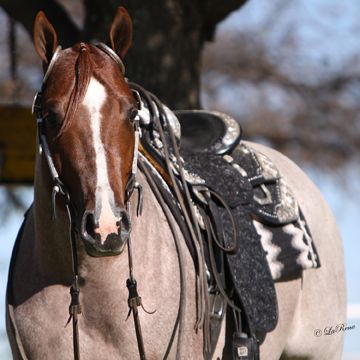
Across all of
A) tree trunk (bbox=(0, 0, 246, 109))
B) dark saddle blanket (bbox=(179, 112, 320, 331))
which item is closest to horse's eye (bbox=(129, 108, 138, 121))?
dark saddle blanket (bbox=(179, 112, 320, 331))

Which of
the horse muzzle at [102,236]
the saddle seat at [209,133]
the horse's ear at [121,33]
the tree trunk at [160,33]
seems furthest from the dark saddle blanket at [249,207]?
the tree trunk at [160,33]

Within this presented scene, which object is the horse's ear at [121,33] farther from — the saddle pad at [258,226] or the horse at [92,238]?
the saddle pad at [258,226]

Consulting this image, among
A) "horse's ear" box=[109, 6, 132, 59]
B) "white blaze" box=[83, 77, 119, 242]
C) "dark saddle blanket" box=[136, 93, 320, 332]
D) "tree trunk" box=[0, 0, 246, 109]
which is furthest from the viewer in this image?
"tree trunk" box=[0, 0, 246, 109]

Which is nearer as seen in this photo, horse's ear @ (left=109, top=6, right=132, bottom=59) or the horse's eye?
the horse's eye

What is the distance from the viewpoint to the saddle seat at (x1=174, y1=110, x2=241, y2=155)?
15.3ft

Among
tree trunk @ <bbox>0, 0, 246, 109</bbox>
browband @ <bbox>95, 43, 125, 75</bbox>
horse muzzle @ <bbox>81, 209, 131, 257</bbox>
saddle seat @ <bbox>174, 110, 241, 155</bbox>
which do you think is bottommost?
tree trunk @ <bbox>0, 0, 246, 109</bbox>

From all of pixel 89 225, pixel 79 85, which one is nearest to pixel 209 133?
pixel 79 85

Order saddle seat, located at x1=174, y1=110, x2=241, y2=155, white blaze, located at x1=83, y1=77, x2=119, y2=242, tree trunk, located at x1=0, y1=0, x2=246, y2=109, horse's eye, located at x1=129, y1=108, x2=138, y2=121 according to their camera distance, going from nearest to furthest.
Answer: white blaze, located at x1=83, y1=77, x2=119, y2=242 → horse's eye, located at x1=129, y1=108, x2=138, y2=121 → saddle seat, located at x1=174, y1=110, x2=241, y2=155 → tree trunk, located at x1=0, y1=0, x2=246, y2=109

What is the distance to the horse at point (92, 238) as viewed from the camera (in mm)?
3357

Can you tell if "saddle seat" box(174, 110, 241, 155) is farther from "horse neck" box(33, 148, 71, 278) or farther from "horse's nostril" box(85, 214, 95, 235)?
"horse's nostril" box(85, 214, 95, 235)

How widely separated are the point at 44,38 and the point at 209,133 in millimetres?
1269

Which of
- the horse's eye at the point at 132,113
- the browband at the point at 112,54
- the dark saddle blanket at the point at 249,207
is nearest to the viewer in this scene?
the horse's eye at the point at 132,113

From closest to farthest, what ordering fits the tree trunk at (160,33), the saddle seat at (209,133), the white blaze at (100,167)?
the white blaze at (100,167) → the saddle seat at (209,133) → the tree trunk at (160,33)

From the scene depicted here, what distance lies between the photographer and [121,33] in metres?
3.80
